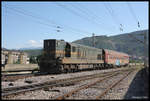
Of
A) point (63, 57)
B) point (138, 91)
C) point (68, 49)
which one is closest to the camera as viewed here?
point (138, 91)

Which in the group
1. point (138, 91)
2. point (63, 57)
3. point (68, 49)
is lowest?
point (138, 91)

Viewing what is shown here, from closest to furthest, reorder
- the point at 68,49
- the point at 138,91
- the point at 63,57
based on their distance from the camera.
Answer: the point at 138,91 < the point at 63,57 < the point at 68,49

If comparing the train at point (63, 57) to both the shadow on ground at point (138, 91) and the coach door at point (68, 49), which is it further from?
the shadow on ground at point (138, 91)

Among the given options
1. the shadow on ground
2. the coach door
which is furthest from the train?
the shadow on ground

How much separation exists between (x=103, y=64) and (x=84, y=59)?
8.66 m

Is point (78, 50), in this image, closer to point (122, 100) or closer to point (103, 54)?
point (103, 54)

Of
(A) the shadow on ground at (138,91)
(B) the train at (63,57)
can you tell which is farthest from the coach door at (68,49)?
(A) the shadow on ground at (138,91)

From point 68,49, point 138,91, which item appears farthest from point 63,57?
point 138,91

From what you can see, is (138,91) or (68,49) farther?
(68,49)

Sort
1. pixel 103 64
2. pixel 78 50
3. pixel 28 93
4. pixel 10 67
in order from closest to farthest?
pixel 28 93, pixel 78 50, pixel 10 67, pixel 103 64

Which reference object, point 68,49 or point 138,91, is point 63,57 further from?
point 138,91

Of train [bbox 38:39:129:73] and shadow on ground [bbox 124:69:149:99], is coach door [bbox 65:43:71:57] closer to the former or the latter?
train [bbox 38:39:129:73]

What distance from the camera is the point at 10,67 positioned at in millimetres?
26281

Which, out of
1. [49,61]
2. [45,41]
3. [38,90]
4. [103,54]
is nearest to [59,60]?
[49,61]
